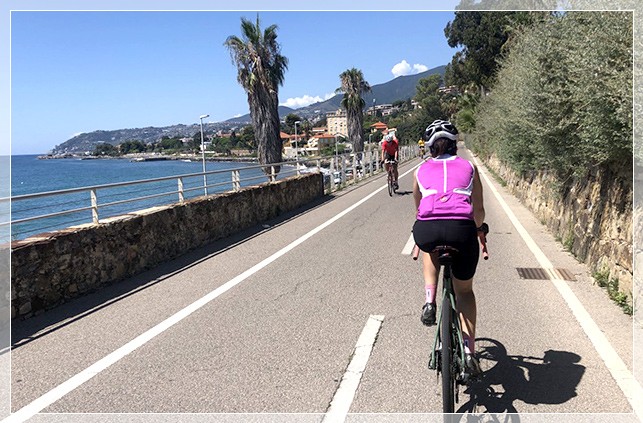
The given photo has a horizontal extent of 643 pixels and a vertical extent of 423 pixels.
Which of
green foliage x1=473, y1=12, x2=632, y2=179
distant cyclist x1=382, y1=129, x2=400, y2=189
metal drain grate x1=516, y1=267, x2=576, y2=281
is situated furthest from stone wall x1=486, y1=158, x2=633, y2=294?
distant cyclist x1=382, y1=129, x2=400, y2=189

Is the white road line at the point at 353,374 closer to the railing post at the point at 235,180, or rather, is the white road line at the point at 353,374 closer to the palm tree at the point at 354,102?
the railing post at the point at 235,180

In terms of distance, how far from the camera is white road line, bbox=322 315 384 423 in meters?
3.62

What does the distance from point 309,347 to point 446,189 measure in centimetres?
209

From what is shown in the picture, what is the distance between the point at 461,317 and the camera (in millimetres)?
3791

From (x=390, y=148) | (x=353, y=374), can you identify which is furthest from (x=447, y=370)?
(x=390, y=148)

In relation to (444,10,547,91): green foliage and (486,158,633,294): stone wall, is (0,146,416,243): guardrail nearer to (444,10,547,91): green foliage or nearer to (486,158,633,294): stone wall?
(486,158,633,294): stone wall

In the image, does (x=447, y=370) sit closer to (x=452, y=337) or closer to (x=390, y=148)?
(x=452, y=337)

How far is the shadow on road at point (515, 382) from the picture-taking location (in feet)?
12.0

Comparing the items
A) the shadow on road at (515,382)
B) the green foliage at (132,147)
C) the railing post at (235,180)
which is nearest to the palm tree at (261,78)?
the railing post at (235,180)

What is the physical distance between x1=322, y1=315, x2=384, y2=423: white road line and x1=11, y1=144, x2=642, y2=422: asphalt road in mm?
15

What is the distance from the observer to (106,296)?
6840 mm

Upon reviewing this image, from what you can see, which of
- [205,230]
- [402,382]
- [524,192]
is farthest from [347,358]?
[524,192]

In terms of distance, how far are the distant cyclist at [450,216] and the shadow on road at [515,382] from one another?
1.12ft

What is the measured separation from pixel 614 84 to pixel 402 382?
150 inches
